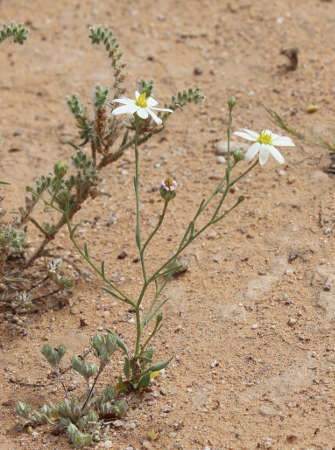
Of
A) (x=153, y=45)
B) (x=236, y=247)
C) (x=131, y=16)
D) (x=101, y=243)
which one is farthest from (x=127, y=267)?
(x=131, y=16)

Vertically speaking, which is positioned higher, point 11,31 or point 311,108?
point 11,31

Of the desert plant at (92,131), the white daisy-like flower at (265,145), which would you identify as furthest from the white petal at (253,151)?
the desert plant at (92,131)

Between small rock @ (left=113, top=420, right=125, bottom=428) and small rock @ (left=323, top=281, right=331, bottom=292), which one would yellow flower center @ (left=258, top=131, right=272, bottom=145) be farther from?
small rock @ (left=113, top=420, right=125, bottom=428)

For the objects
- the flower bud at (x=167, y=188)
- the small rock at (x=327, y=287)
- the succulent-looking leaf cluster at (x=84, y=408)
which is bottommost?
the succulent-looking leaf cluster at (x=84, y=408)

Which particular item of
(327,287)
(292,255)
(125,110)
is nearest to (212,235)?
(292,255)

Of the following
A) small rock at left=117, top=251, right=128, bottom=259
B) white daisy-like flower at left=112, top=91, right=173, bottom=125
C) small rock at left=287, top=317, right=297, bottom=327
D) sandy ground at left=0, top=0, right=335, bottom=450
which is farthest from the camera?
small rock at left=117, top=251, right=128, bottom=259

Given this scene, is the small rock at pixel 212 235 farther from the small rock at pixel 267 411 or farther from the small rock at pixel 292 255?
the small rock at pixel 267 411

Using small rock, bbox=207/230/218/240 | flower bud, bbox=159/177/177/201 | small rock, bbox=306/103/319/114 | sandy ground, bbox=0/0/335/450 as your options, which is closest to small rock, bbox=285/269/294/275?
sandy ground, bbox=0/0/335/450

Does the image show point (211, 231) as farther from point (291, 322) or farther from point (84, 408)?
point (84, 408)
